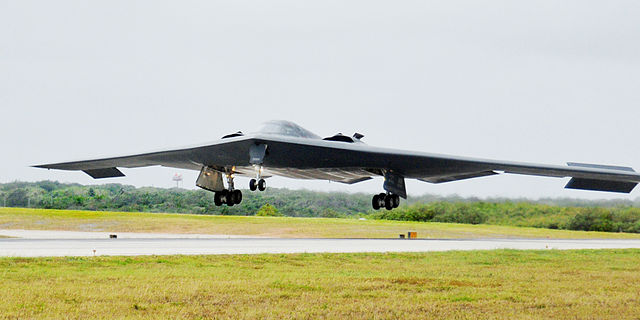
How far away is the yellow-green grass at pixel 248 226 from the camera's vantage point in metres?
39.4

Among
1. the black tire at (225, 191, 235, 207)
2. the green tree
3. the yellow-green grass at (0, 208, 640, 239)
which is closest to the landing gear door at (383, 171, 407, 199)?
the black tire at (225, 191, 235, 207)

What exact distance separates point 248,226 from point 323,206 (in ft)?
17.5

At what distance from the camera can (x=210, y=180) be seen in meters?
27.3

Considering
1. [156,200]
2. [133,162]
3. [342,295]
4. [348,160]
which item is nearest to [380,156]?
[348,160]

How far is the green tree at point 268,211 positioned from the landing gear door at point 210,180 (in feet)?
87.1

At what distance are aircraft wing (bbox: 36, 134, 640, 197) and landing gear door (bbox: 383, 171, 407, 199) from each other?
4 cm

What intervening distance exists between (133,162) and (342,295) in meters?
18.4

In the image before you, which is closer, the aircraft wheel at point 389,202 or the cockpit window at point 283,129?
the cockpit window at point 283,129

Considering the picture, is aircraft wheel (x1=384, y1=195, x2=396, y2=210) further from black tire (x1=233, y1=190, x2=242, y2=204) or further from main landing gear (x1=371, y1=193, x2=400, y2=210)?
black tire (x1=233, y1=190, x2=242, y2=204)

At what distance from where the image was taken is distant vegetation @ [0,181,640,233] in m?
36.0

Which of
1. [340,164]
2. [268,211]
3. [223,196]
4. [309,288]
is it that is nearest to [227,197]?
[223,196]

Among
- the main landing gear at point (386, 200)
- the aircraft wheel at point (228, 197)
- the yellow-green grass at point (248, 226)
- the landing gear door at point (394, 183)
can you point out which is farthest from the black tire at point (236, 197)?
the yellow-green grass at point (248, 226)

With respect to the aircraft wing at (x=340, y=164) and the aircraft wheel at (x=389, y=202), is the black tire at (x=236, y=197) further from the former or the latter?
the aircraft wheel at (x=389, y=202)

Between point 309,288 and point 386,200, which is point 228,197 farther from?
point 309,288
